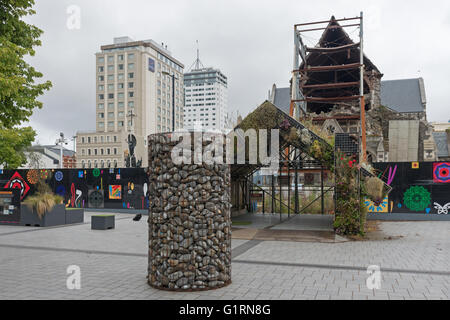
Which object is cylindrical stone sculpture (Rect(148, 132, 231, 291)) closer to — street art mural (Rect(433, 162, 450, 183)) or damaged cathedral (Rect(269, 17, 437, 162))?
street art mural (Rect(433, 162, 450, 183))

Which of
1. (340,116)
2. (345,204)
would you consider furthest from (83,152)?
(345,204)

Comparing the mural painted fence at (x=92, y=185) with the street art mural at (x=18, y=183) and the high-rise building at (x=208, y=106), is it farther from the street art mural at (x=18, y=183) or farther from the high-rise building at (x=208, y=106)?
the high-rise building at (x=208, y=106)

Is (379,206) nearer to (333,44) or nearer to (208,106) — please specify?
(208,106)

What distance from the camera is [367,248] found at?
1133cm

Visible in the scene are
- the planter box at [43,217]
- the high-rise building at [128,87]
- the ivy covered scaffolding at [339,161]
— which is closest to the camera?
the ivy covered scaffolding at [339,161]

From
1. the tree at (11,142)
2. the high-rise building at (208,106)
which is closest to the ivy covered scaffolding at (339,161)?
the high-rise building at (208,106)

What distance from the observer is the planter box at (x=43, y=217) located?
54.5 feet

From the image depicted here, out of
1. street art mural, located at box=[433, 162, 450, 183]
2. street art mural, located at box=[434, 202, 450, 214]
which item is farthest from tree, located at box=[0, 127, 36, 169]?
street art mural, located at box=[434, 202, 450, 214]

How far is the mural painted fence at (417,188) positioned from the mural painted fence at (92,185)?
12.9m

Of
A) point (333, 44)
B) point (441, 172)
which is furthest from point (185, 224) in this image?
point (333, 44)

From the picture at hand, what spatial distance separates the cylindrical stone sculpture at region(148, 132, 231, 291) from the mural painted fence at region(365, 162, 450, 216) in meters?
14.2

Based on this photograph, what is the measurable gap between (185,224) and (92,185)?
18795 mm

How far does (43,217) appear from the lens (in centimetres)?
1655

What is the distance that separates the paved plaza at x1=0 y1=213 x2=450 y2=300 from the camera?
22.2ft
